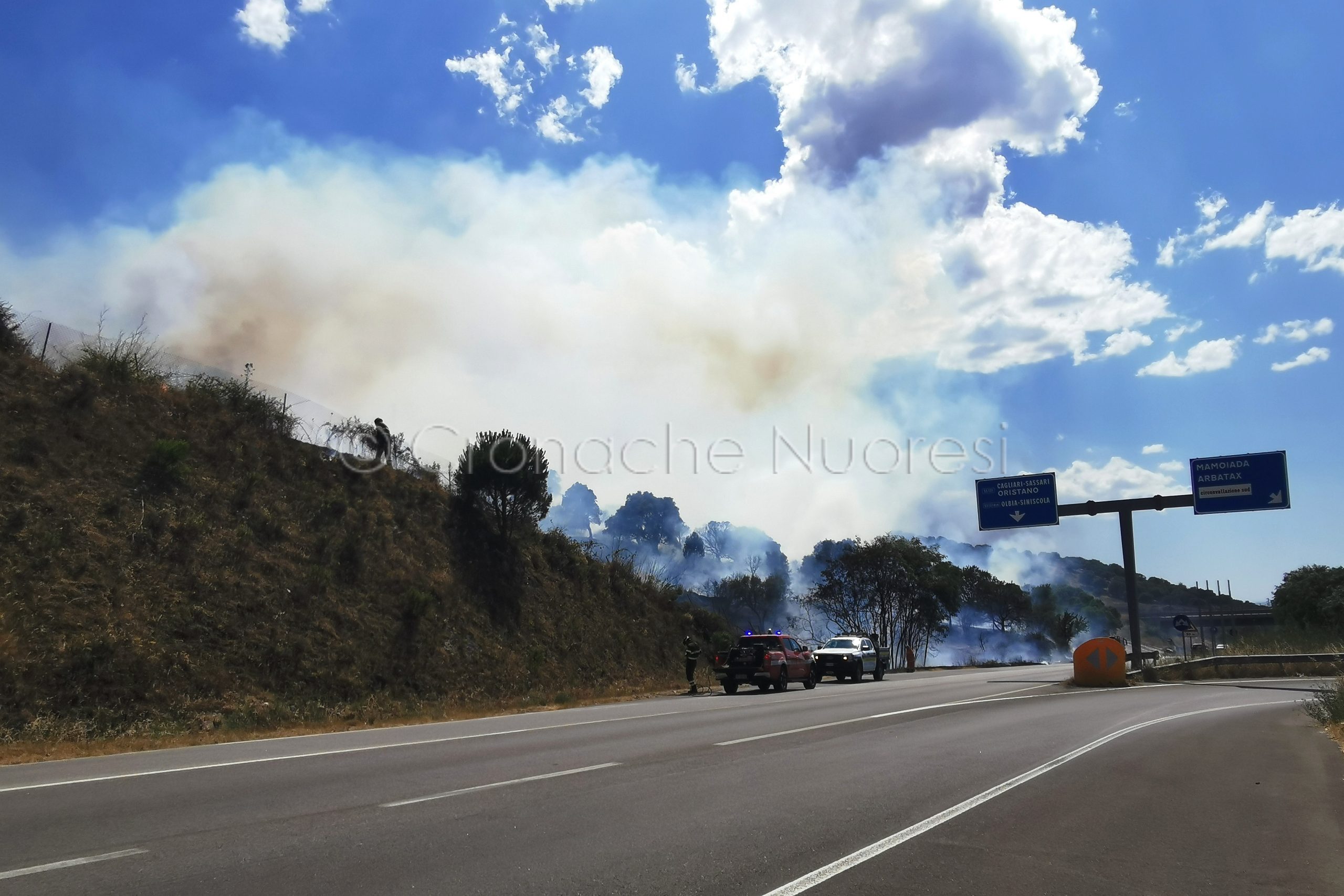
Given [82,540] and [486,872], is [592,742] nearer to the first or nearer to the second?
[486,872]

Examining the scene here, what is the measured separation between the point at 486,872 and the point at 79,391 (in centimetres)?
2254

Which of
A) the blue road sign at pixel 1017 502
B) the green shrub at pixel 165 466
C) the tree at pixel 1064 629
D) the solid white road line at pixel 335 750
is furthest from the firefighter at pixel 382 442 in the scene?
the tree at pixel 1064 629

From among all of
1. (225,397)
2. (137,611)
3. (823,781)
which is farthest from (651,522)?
(823,781)

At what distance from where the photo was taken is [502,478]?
32219 millimetres

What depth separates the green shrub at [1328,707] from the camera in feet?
48.3

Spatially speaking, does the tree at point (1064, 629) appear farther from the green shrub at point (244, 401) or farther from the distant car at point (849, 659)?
the green shrub at point (244, 401)

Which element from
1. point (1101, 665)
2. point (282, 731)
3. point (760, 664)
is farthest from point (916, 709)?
point (282, 731)

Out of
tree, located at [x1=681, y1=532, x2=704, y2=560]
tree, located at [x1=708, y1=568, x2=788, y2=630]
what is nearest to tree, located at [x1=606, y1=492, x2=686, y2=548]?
tree, located at [x1=681, y1=532, x2=704, y2=560]

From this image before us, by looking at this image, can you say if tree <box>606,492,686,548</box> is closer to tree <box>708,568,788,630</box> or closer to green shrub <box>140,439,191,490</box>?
tree <box>708,568,788,630</box>

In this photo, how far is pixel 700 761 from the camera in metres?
10.6

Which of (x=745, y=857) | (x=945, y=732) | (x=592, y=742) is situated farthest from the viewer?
(x=945, y=732)

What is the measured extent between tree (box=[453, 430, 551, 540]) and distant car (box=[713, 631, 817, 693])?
378 inches

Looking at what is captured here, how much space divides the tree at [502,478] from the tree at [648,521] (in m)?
101

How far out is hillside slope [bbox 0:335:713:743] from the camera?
16547mm
